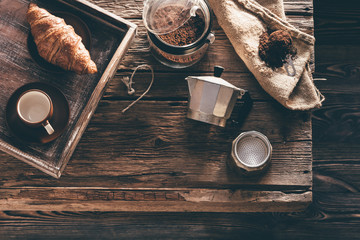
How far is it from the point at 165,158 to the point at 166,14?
0.50 metres

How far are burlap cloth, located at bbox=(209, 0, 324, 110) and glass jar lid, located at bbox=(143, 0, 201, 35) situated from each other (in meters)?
0.13

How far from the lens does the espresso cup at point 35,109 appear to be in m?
0.99

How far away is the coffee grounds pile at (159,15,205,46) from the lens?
3.51 ft

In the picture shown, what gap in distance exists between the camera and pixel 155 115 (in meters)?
1.16

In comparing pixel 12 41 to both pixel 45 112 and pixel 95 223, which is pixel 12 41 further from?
pixel 95 223

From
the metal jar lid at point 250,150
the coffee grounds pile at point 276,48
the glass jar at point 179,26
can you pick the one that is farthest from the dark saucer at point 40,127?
the coffee grounds pile at point 276,48

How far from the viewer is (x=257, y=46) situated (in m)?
1.12

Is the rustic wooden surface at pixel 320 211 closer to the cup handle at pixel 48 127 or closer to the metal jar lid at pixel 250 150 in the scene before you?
the metal jar lid at pixel 250 150

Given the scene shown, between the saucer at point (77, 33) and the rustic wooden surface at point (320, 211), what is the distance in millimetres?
842

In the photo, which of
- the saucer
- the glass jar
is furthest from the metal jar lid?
the saucer

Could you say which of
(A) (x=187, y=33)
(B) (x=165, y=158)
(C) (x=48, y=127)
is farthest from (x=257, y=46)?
(C) (x=48, y=127)

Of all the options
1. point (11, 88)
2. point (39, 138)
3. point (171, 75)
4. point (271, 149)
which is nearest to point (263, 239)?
point (271, 149)

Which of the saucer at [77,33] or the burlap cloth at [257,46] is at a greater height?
the saucer at [77,33]

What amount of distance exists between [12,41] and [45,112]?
0.93ft
